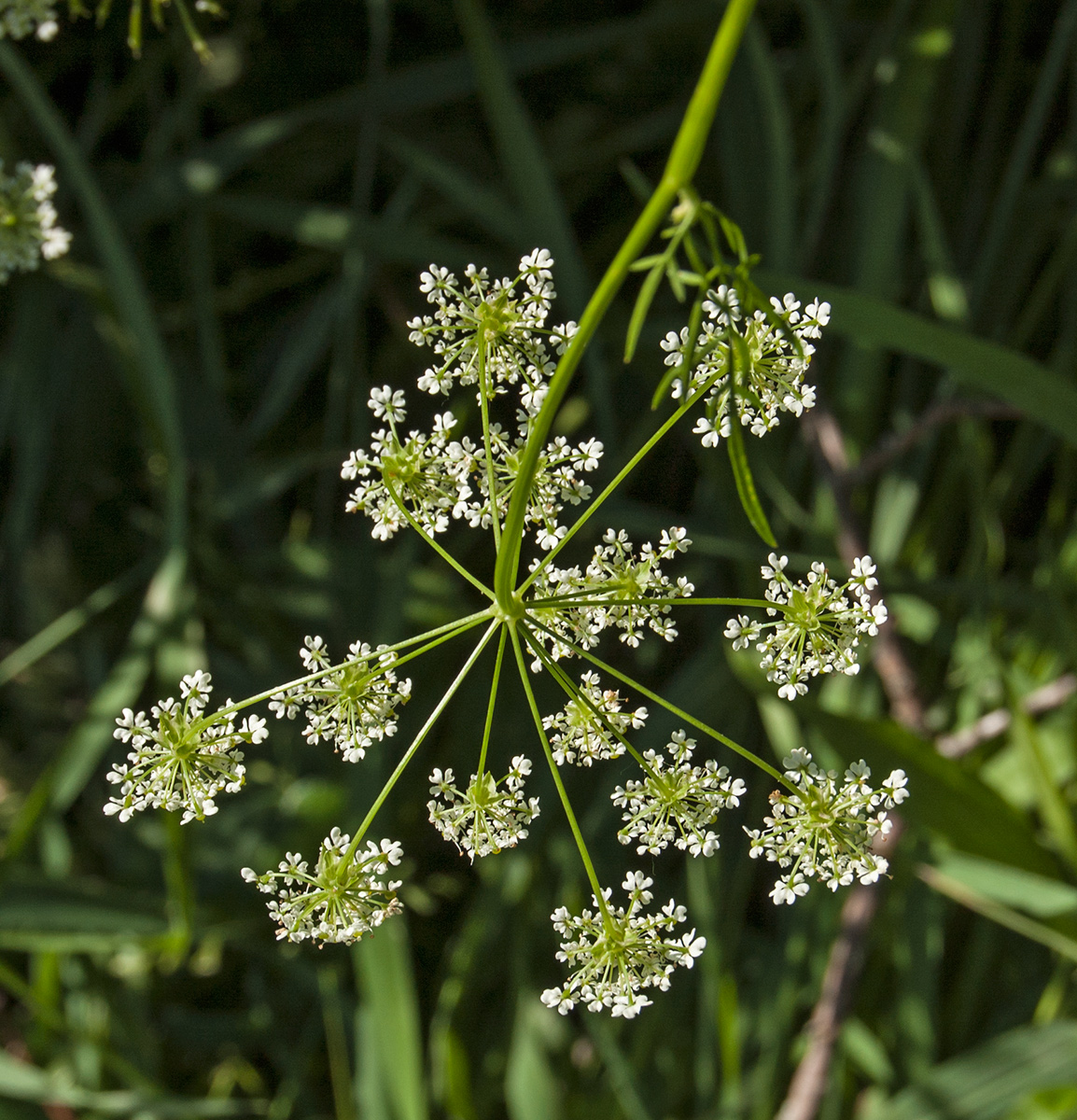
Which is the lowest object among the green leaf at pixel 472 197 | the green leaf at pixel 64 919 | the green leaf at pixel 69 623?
the green leaf at pixel 64 919

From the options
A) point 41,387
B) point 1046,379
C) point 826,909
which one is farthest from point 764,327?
point 41,387

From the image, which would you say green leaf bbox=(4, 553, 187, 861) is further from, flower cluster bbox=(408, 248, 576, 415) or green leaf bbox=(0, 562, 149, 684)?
flower cluster bbox=(408, 248, 576, 415)

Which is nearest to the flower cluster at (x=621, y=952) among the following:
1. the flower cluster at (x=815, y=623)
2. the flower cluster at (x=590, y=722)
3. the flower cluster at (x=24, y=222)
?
the flower cluster at (x=590, y=722)

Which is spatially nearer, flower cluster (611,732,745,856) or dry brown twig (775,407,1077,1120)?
flower cluster (611,732,745,856)

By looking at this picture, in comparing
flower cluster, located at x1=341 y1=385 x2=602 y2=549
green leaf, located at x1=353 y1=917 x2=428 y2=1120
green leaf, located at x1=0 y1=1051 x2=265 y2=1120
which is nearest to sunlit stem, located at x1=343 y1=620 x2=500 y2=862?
flower cluster, located at x1=341 y1=385 x2=602 y2=549

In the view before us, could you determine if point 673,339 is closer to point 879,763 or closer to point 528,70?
point 879,763

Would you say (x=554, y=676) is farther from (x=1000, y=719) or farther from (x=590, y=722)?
(x=1000, y=719)

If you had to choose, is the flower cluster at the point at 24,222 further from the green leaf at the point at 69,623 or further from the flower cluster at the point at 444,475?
the green leaf at the point at 69,623
